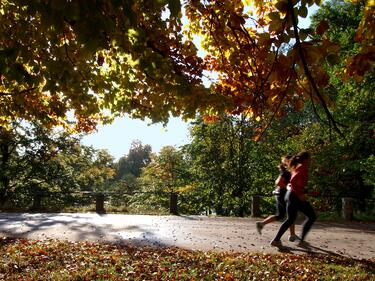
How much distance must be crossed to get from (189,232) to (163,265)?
12.7 ft

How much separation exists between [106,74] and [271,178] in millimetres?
17956

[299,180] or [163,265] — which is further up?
[299,180]

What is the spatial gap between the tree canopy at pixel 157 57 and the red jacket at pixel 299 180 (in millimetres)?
1424

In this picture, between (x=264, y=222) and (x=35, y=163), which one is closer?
(x=264, y=222)

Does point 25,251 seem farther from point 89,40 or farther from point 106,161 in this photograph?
point 106,161

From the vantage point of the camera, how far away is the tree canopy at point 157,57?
3.33 meters

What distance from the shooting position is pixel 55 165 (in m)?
23.9

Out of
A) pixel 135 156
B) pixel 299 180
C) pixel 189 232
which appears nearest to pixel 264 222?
pixel 299 180

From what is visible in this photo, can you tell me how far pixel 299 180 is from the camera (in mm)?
8344

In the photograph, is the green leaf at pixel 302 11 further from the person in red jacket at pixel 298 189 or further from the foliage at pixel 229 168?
the foliage at pixel 229 168

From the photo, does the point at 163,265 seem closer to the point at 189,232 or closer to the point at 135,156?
the point at 189,232

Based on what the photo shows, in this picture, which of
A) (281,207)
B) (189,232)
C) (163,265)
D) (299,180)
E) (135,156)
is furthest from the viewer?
(135,156)

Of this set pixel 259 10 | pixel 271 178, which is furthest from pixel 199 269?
pixel 271 178

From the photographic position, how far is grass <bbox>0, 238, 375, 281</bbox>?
6969 mm
